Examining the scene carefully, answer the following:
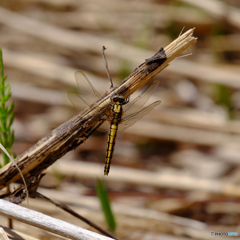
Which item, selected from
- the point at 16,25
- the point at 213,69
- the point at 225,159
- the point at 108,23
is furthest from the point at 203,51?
the point at 16,25

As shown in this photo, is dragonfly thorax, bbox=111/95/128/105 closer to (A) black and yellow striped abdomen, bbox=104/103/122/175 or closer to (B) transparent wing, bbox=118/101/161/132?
(A) black and yellow striped abdomen, bbox=104/103/122/175

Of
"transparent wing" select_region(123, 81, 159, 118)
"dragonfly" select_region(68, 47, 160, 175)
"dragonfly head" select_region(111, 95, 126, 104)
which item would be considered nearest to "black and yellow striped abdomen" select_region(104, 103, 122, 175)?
"dragonfly" select_region(68, 47, 160, 175)

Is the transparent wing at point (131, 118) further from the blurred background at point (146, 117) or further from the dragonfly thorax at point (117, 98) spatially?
the blurred background at point (146, 117)

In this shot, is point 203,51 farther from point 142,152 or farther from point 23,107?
point 23,107

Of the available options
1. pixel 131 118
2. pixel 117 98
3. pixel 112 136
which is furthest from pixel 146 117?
pixel 117 98

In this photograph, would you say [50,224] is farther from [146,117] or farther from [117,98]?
[146,117]

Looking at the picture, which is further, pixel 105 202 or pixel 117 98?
pixel 105 202
